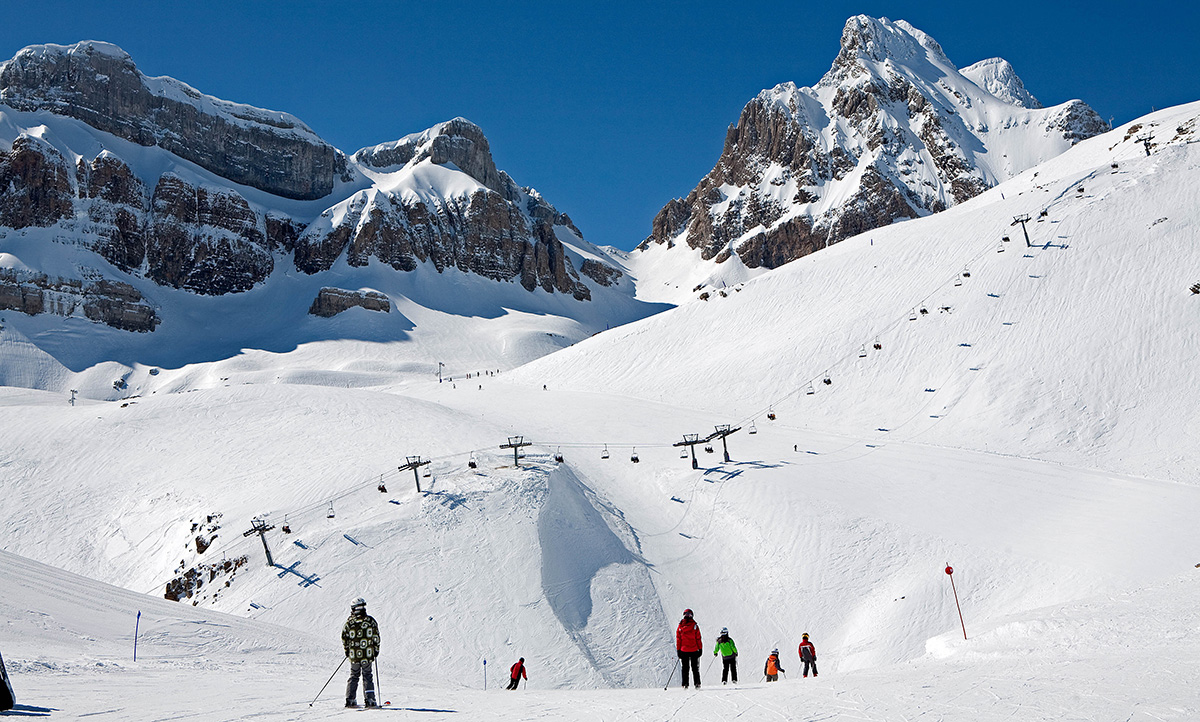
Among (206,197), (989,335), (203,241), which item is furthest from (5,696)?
(206,197)

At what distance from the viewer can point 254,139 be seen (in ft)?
550


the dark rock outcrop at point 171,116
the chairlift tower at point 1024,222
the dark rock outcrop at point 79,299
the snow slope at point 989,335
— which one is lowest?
the snow slope at point 989,335

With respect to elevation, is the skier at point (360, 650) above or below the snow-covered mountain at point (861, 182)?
below

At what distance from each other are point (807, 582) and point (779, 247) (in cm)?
16110

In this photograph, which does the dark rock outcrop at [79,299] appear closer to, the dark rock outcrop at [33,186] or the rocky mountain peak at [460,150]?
the dark rock outcrop at [33,186]

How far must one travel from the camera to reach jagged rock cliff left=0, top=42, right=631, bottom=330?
130375 mm

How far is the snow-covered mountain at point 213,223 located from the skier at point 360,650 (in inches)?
4610

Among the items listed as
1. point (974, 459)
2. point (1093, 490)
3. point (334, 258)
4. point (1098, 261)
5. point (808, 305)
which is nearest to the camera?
point (1093, 490)

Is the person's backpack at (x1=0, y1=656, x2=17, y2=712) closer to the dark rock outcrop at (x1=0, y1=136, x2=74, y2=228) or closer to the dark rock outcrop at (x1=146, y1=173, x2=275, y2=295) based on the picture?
the dark rock outcrop at (x1=146, y1=173, x2=275, y2=295)

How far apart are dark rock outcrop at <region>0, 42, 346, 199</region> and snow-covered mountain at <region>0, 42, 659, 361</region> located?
0.29 meters

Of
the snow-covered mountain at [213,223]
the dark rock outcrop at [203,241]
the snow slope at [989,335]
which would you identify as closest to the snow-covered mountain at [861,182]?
the snow-covered mountain at [213,223]

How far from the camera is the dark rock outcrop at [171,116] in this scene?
147m

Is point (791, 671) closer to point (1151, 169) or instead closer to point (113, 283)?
point (1151, 169)

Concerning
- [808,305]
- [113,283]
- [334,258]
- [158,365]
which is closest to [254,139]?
[334,258]
